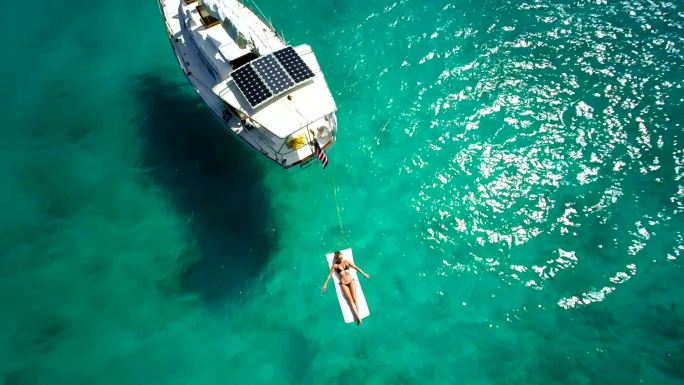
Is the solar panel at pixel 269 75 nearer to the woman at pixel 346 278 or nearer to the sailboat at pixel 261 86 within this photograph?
the sailboat at pixel 261 86

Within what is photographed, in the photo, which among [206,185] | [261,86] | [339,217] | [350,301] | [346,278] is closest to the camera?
[350,301]

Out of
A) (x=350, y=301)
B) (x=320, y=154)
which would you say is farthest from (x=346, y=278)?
(x=320, y=154)

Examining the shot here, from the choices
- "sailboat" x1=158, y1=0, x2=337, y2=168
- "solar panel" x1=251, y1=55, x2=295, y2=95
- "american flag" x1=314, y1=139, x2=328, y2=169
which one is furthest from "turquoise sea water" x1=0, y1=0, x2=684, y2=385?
"solar panel" x1=251, y1=55, x2=295, y2=95

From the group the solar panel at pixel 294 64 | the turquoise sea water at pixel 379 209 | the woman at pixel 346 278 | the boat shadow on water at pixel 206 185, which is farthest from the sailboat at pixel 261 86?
the woman at pixel 346 278

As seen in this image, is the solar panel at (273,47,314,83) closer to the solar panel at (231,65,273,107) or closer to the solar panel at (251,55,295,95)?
the solar panel at (251,55,295,95)

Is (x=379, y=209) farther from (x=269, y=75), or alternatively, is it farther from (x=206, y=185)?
(x=206, y=185)

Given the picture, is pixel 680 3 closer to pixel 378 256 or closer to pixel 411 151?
pixel 411 151
